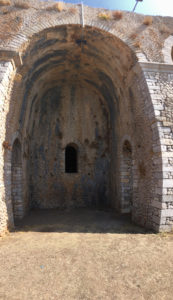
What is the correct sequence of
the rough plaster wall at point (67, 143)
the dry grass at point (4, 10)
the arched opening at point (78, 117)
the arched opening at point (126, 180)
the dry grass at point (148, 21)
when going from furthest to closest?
1. the rough plaster wall at point (67, 143)
2. the arched opening at point (126, 180)
3. the dry grass at point (148, 21)
4. the arched opening at point (78, 117)
5. the dry grass at point (4, 10)

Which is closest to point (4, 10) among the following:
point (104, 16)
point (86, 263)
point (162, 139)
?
point (104, 16)

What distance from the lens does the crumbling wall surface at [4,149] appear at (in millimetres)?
5988

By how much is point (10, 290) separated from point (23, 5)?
8159 mm

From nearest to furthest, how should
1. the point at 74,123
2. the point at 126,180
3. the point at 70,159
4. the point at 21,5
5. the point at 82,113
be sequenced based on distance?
the point at 21,5, the point at 126,180, the point at 74,123, the point at 82,113, the point at 70,159

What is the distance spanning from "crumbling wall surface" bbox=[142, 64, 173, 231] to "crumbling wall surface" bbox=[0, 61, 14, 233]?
4.22 m

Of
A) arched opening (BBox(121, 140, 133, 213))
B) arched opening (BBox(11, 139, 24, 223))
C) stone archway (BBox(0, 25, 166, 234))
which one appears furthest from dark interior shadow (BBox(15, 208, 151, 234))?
stone archway (BBox(0, 25, 166, 234))

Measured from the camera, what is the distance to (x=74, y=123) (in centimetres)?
1106

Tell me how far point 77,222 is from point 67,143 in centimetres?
448

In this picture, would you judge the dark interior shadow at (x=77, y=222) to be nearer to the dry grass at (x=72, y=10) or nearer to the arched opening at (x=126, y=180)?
the arched opening at (x=126, y=180)

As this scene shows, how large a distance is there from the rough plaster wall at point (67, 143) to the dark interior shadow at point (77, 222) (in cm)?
114

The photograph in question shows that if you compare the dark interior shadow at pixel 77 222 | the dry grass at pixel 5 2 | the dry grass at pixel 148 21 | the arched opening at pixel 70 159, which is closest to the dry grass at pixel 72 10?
the dry grass at pixel 5 2

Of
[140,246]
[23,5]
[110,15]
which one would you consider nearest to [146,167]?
[140,246]

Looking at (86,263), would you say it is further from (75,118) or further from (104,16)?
(75,118)

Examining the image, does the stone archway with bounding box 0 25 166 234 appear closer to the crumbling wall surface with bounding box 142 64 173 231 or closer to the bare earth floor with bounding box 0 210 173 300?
the crumbling wall surface with bounding box 142 64 173 231
